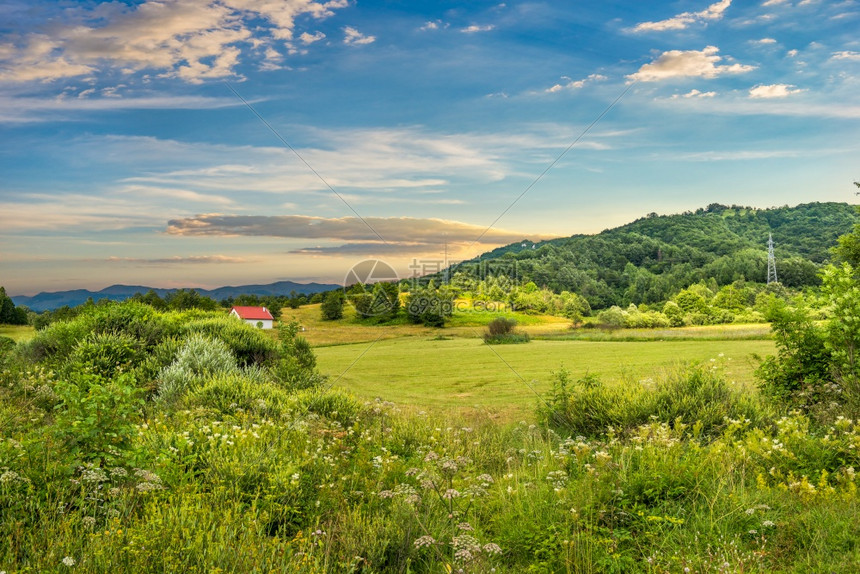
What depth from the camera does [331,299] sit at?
3378cm

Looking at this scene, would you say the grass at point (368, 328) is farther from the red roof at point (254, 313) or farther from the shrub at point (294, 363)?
the shrub at point (294, 363)

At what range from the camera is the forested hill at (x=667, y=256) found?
55219 millimetres

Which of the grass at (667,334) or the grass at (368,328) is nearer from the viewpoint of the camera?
the grass at (667,334)

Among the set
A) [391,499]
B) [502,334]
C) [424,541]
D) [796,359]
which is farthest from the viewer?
[502,334]

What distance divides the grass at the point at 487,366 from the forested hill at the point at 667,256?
11751 millimetres

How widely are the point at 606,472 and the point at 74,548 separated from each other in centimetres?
467

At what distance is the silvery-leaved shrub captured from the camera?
35.0 feet

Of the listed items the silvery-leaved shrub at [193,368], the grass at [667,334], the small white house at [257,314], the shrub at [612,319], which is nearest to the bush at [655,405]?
the silvery-leaved shrub at [193,368]

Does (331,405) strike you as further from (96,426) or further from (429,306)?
(429,306)

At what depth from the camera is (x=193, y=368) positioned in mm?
12023

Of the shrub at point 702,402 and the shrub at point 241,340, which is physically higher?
the shrub at point 241,340

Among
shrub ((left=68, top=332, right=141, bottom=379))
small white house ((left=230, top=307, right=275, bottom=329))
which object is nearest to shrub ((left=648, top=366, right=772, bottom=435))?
shrub ((left=68, top=332, right=141, bottom=379))

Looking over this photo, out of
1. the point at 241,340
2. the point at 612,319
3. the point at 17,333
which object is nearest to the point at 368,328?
the point at 241,340

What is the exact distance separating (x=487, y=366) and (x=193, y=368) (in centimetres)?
1513
